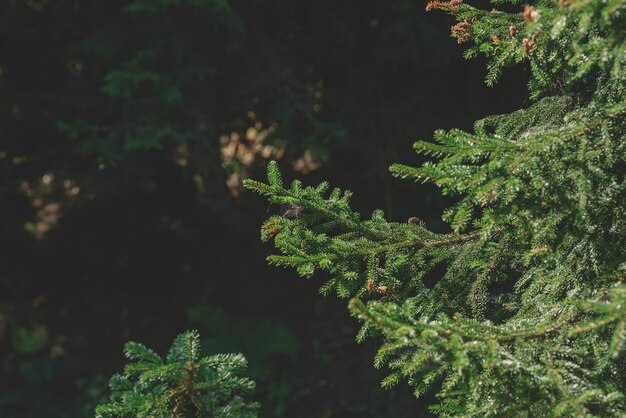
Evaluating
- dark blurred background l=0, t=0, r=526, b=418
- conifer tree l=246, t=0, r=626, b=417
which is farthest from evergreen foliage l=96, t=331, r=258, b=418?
dark blurred background l=0, t=0, r=526, b=418

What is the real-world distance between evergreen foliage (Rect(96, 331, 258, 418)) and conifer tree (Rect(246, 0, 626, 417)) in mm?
405

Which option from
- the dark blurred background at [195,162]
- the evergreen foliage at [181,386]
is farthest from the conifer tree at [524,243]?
the dark blurred background at [195,162]

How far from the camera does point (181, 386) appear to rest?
1.84 metres

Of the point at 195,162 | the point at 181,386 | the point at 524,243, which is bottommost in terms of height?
the point at 181,386

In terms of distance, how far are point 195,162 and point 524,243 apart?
344 cm

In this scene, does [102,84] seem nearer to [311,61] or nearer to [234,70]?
[234,70]

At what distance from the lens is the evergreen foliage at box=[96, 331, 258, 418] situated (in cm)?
179

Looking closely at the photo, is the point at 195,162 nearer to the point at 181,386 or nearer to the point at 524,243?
the point at 181,386

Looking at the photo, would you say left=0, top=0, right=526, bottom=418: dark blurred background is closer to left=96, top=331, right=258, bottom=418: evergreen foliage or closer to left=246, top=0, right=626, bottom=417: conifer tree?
left=246, top=0, right=626, bottom=417: conifer tree

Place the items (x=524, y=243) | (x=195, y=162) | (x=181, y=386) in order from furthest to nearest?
(x=195, y=162)
(x=524, y=243)
(x=181, y=386)

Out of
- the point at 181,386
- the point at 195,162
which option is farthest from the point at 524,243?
the point at 195,162

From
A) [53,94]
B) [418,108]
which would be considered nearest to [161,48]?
[53,94]

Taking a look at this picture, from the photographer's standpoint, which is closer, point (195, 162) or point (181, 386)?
point (181, 386)

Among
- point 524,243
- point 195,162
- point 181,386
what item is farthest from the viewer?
point 195,162
